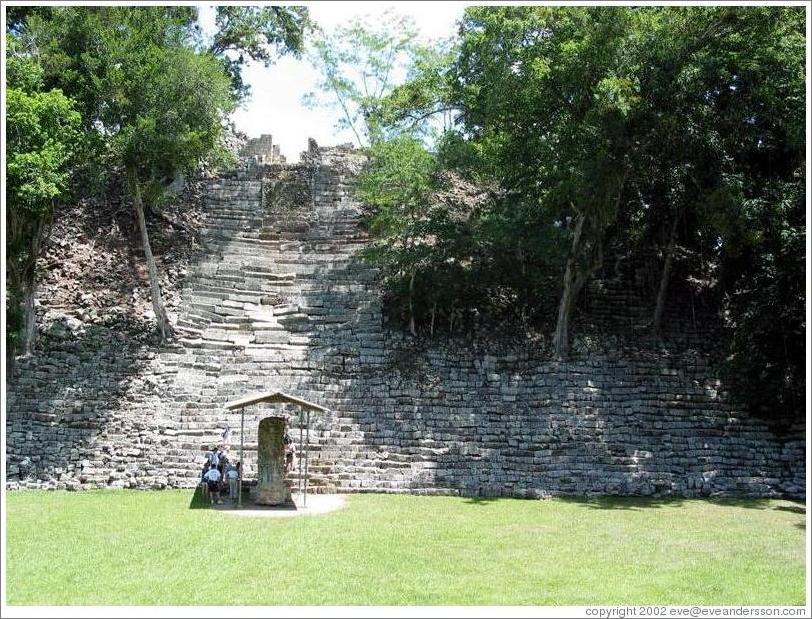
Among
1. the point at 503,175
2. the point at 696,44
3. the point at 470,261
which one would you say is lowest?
the point at 470,261

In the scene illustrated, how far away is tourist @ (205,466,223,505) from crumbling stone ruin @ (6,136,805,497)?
140 cm

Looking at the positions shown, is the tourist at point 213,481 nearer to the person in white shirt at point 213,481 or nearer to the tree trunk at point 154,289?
the person in white shirt at point 213,481

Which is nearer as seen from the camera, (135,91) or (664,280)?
(135,91)

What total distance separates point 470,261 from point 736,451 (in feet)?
22.7

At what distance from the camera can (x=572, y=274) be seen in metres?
17.0

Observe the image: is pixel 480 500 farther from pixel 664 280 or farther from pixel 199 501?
pixel 664 280

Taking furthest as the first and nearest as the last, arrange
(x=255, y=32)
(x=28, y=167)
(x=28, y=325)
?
1. (x=255, y=32)
2. (x=28, y=325)
3. (x=28, y=167)

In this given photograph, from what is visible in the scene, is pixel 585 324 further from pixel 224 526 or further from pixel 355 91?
pixel 355 91

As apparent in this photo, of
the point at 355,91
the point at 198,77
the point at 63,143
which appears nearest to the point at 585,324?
the point at 198,77

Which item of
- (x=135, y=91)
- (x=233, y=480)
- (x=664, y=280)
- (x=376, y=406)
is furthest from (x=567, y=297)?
(x=135, y=91)

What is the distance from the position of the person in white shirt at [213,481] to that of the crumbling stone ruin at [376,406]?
1.39 m

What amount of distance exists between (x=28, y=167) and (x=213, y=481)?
6425 mm

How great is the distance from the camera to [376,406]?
15.2m

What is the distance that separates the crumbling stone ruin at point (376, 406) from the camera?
45.2 ft
